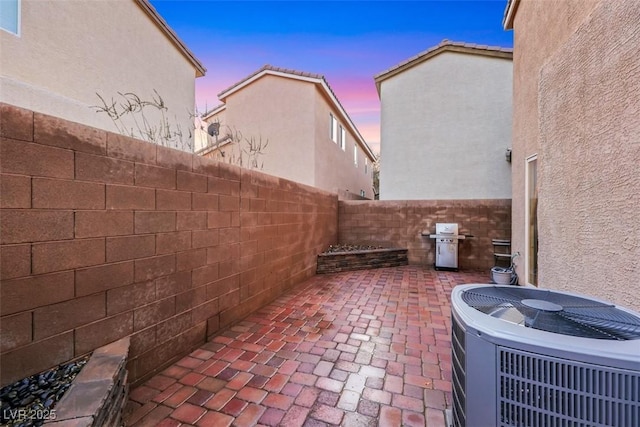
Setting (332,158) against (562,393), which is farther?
(332,158)

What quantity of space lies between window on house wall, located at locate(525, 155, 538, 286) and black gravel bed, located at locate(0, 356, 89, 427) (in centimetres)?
543

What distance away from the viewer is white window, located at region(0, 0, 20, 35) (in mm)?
4250

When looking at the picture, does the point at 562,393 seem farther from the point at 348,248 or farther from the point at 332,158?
the point at 332,158

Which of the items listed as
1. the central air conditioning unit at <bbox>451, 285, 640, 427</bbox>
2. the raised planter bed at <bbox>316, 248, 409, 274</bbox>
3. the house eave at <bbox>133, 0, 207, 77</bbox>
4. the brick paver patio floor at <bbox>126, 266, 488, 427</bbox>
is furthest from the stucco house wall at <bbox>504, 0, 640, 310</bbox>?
the house eave at <bbox>133, 0, 207, 77</bbox>

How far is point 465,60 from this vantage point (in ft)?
30.1

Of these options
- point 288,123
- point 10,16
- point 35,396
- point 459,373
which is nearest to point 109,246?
point 35,396

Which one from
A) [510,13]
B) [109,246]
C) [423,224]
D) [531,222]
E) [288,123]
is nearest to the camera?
[109,246]

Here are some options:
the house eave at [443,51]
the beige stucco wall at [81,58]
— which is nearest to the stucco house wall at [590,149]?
the house eave at [443,51]

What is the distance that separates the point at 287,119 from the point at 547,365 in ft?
33.4

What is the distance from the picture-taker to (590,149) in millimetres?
2381

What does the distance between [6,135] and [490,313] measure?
2877mm

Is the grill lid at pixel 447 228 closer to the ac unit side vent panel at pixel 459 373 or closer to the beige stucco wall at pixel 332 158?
the beige stucco wall at pixel 332 158

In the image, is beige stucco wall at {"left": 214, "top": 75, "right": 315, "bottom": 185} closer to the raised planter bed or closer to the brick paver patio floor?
the raised planter bed

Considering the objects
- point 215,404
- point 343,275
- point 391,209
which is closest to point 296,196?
point 343,275
